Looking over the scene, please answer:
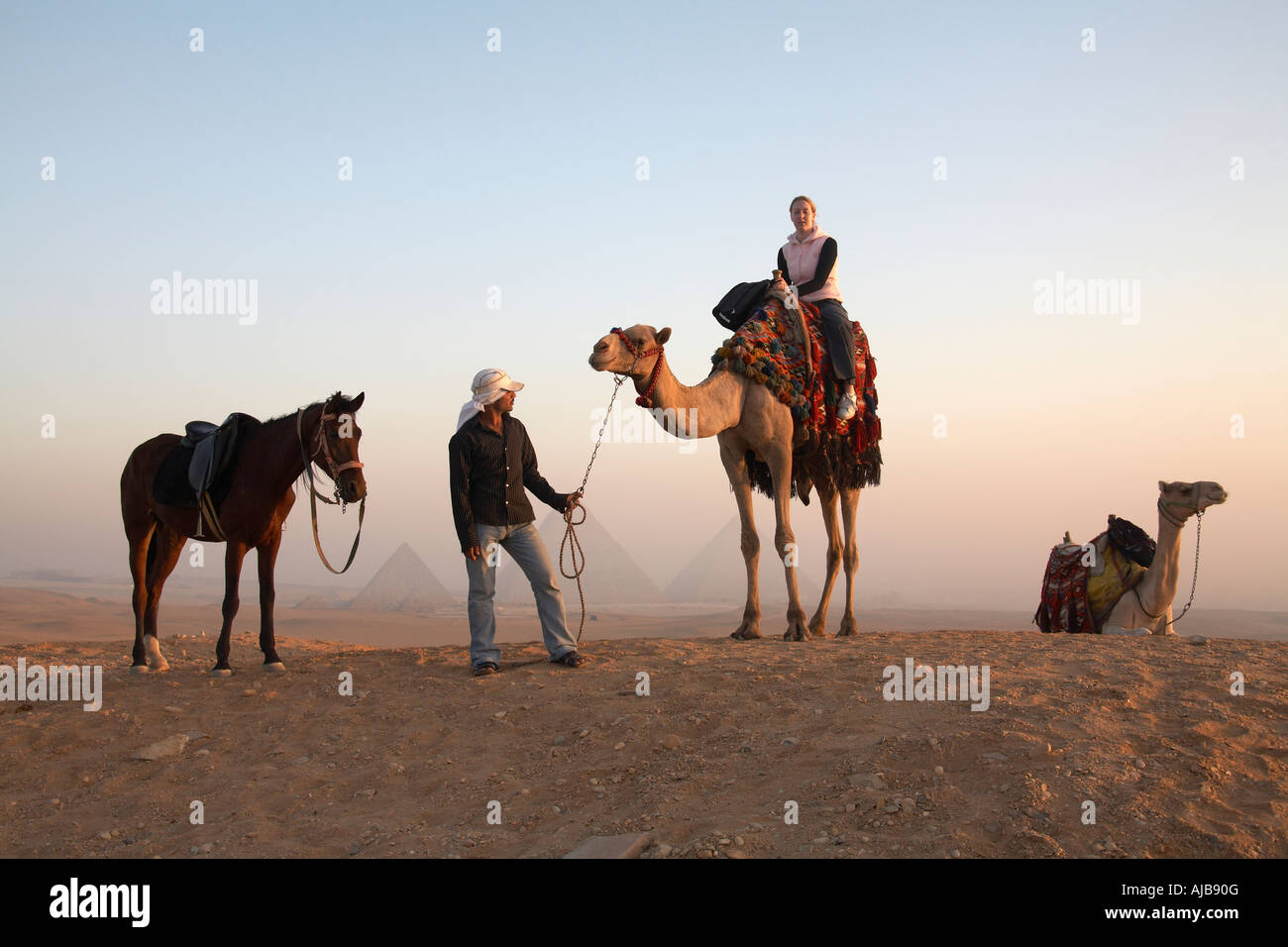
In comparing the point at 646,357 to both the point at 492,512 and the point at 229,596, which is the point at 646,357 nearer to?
the point at 492,512

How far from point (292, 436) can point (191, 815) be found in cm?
392

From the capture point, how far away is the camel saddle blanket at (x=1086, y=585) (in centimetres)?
Result: 1184

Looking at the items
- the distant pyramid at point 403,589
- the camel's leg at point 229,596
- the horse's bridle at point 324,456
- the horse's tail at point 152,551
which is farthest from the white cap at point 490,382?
the distant pyramid at point 403,589

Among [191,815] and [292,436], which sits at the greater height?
[292,436]

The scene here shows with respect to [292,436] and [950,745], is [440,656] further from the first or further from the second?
[950,745]

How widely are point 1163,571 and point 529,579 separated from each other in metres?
7.15

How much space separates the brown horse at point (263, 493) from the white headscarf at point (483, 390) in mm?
1111

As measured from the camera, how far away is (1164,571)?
11.4 meters

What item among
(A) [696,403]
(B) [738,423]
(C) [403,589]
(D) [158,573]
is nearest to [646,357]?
(A) [696,403]

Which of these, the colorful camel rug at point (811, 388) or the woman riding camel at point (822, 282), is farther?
the woman riding camel at point (822, 282)

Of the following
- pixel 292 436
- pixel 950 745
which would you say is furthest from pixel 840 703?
pixel 292 436

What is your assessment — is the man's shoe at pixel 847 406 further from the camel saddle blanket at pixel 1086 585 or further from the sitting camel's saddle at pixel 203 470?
the sitting camel's saddle at pixel 203 470

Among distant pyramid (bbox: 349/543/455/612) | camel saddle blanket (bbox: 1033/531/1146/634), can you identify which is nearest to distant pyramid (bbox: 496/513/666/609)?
distant pyramid (bbox: 349/543/455/612)
